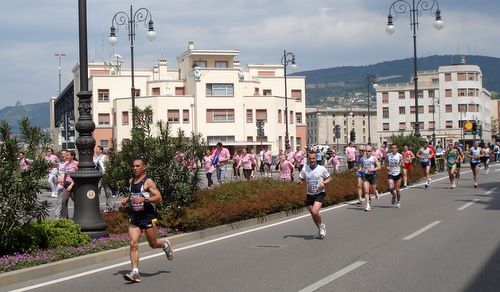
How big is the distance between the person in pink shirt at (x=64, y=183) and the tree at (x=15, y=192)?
5220mm

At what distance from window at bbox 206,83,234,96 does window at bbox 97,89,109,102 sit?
1405 centimetres

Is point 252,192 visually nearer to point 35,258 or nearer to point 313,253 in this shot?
point 313,253

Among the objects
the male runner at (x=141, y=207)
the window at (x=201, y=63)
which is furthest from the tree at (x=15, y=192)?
the window at (x=201, y=63)

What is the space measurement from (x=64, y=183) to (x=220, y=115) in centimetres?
6119

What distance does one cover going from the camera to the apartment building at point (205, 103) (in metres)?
75.7

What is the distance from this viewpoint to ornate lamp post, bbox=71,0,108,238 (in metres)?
11.9

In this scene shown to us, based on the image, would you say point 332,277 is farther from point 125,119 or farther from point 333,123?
point 333,123

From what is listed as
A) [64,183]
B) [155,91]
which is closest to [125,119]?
[155,91]

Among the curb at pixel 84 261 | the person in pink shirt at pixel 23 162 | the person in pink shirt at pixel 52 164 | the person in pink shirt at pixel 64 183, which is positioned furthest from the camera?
the person in pink shirt at pixel 64 183

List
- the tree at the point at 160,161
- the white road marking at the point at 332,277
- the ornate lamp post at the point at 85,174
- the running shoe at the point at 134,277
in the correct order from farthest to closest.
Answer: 1. the tree at the point at 160,161
2. the ornate lamp post at the point at 85,174
3. the running shoe at the point at 134,277
4. the white road marking at the point at 332,277

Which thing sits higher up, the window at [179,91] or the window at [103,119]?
the window at [179,91]

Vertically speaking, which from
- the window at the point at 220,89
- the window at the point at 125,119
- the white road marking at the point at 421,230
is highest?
the window at the point at 220,89

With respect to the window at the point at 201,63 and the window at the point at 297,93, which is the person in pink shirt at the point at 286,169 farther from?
the window at the point at 297,93

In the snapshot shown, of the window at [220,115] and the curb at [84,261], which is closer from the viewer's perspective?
the curb at [84,261]
